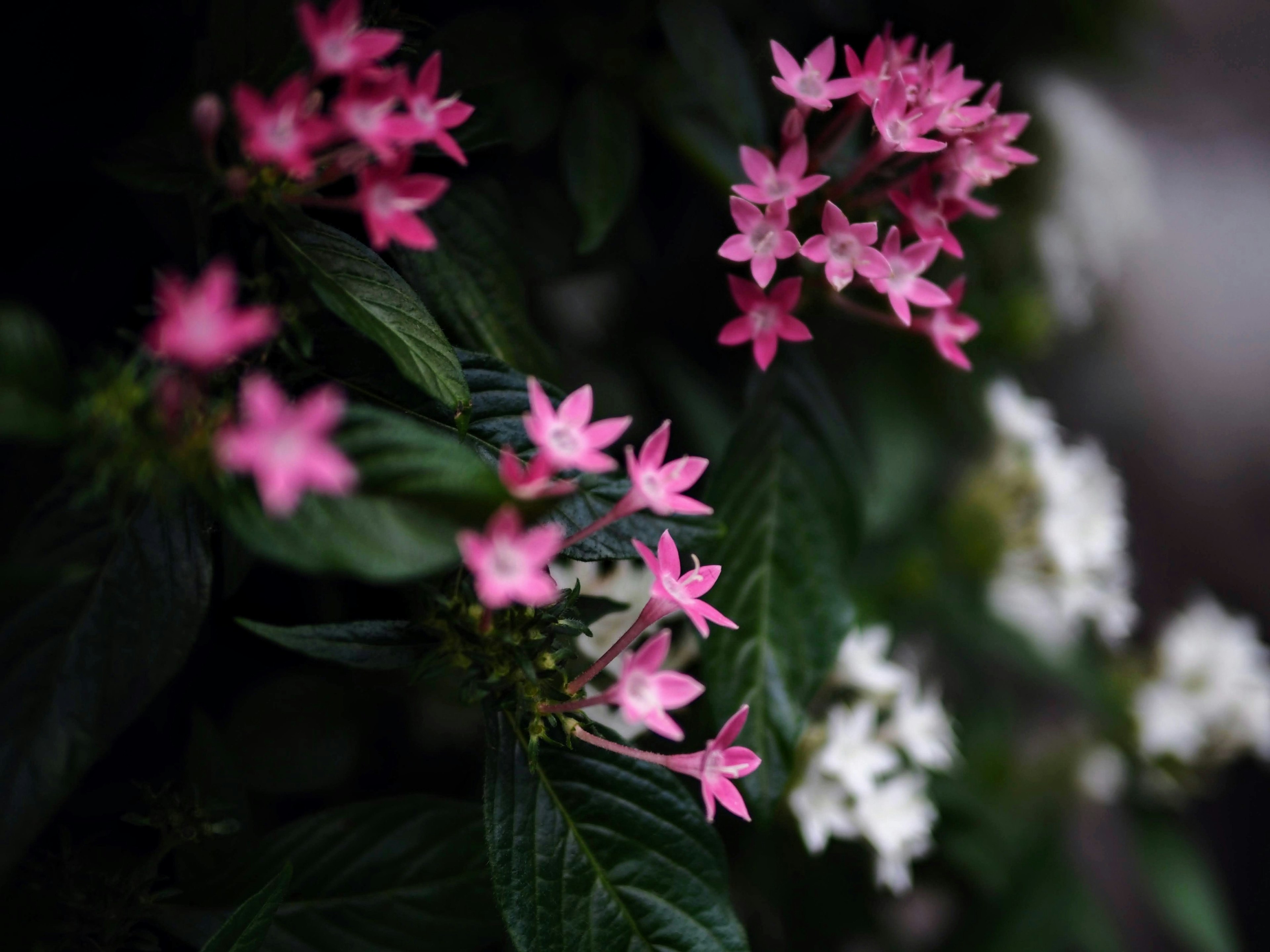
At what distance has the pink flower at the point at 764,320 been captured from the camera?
0.49 metres

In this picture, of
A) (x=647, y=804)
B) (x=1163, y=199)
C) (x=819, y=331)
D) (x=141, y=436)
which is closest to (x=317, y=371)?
(x=141, y=436)

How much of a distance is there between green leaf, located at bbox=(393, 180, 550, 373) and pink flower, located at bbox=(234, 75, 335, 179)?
0.52 feet

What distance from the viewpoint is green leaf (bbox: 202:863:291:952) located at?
0.41 m

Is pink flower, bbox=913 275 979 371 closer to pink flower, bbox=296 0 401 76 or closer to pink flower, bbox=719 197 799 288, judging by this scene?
pink flower, bbox=719 197 799 288

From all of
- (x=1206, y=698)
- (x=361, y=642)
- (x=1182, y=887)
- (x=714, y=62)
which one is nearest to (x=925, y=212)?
(x=714, y=62)

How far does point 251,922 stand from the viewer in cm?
41

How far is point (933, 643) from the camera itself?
1.25 m

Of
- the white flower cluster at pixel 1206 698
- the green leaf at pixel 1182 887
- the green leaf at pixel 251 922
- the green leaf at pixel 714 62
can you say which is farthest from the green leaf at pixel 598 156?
the green leaf at pixel 1182 887

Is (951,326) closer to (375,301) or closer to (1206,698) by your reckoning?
(375,301)

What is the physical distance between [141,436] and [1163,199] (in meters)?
1.81

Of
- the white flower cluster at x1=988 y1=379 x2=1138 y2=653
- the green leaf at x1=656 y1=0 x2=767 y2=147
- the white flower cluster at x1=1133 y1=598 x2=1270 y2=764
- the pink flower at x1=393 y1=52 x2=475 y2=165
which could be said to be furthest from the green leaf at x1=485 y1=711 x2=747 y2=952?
the white flower cluster at x1=1133 y1=598 x2=1270 y2=764

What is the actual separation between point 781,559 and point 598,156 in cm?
32

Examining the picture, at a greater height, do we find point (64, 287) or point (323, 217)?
point (323, 217)

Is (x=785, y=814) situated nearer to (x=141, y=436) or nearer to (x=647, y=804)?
→ (x=647, y=804)
